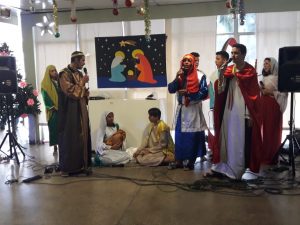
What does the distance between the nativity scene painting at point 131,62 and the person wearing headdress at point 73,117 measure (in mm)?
1392

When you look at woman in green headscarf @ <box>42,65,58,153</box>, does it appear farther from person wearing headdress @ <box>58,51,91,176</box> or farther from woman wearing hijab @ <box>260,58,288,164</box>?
woman wearing hijab @ <box>260,58,288,164</box>

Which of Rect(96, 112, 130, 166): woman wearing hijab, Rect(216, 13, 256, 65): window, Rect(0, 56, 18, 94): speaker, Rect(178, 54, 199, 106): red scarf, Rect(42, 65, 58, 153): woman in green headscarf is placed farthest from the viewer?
Rect(216, 13, 256, 65): window

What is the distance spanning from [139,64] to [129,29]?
1767 mm

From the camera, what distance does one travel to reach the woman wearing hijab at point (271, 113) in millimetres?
4750

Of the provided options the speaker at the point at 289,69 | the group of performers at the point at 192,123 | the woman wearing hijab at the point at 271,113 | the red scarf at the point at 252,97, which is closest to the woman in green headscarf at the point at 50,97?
the group of performers at the point at 192,123

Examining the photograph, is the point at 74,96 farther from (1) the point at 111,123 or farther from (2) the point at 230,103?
(2) the point at 230,103

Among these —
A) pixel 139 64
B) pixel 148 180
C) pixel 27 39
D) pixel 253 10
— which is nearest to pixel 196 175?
pixel 148 180

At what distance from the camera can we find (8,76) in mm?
5066

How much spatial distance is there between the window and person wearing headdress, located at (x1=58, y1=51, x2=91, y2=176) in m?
3.45

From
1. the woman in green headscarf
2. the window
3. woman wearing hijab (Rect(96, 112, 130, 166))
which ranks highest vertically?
the window

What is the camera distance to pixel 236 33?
6.85 m

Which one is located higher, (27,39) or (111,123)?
(27,39)

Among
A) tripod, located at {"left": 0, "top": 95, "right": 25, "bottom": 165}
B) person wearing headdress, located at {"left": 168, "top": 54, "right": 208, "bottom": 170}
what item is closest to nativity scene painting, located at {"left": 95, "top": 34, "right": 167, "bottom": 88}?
person wearing headdress, located at {"left": 168, "top": 54, "right": 208, "bottom": 170}

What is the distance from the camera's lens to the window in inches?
264
